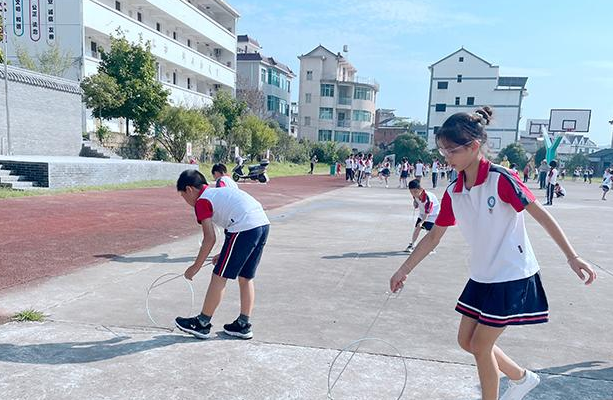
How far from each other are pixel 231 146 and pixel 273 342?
32.7 metres

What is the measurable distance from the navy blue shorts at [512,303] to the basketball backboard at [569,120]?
59.5 meters

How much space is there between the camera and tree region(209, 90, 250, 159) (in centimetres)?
3522

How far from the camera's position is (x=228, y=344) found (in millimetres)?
3809

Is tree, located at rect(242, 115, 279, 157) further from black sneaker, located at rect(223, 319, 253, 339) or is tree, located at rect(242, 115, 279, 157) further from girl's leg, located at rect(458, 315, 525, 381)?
girl's leg, located at rect(458, 315, 525, 381)

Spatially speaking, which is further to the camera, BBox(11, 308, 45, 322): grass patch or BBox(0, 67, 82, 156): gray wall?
BBox(0, 67, 82, 156): gray wall

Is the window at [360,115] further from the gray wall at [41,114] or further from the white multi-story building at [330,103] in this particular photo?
the gray wall at [41,114]

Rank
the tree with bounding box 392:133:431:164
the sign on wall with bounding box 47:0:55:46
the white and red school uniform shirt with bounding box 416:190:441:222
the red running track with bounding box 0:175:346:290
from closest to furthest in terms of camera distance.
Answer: the red running track with bounding box 0:175:346:290 → the white and red school uniform shirt with bounding box 416:190:441:222 → the sign on wall with bounding box 47:0:55:46 → the tree with bounding box 392:133:431:164

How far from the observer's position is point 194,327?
12.7ft

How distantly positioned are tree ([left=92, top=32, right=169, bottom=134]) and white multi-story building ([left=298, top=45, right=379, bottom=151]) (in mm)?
41985

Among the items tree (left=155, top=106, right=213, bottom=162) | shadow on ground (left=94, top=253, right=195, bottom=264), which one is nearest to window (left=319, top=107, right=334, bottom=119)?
tree (left=155, top=106, right=213, bottom=162)

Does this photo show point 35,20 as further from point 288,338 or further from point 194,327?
point 288,338

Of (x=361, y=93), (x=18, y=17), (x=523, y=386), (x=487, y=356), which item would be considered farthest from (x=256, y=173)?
(x=361, y=93)

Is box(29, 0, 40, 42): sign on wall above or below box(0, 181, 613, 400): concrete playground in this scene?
above

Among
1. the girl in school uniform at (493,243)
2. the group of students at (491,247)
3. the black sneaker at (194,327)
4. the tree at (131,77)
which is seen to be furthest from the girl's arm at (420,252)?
the tree at (131,77)
